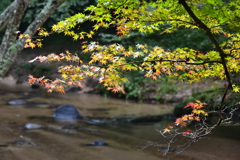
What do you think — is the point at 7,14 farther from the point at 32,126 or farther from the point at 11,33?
the point at 32,126

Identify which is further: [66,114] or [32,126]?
[66,114]

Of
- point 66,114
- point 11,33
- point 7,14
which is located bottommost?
point 66,114

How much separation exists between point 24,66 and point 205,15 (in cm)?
1735

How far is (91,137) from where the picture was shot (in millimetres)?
7184

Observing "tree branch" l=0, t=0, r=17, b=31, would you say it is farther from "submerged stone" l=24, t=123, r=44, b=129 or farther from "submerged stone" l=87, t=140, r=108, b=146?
"submerged stone" l=24, t=123, r=44, b=129

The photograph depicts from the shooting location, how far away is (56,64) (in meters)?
18.7

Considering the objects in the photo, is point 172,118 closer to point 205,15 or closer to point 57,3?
point 57,3

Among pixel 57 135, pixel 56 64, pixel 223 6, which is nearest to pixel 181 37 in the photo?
pixel 57 135

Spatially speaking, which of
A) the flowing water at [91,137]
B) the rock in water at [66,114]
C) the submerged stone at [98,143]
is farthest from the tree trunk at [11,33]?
the rock in water at [66,114]

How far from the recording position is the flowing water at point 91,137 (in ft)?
19.6

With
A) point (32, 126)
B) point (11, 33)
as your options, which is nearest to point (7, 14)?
point (11, 33)

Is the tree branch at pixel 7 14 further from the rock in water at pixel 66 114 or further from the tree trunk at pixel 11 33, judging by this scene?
the rock in water at pixel 66 114

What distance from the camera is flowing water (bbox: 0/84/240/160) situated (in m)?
5.98

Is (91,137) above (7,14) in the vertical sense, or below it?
below
